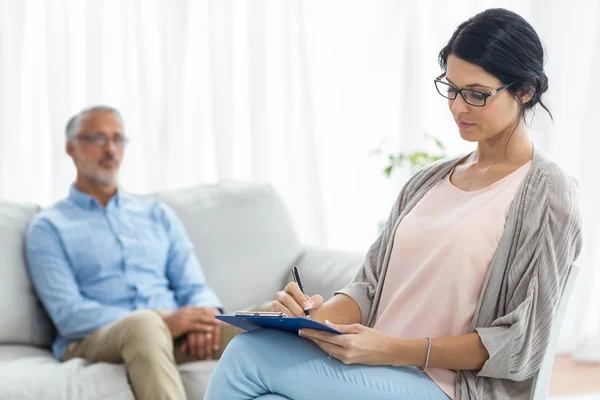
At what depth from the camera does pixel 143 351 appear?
7.61 ft

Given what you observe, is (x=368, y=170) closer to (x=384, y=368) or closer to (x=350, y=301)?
(x=350, y=301)

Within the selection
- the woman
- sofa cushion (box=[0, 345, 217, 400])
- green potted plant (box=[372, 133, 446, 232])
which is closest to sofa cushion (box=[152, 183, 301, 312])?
sofa cushion (box=[0, 345, 217, 400])

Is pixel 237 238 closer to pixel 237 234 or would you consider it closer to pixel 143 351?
pixel 237 234

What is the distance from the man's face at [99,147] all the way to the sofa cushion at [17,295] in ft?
0.96

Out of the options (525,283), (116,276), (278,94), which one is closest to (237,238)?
(116,276)

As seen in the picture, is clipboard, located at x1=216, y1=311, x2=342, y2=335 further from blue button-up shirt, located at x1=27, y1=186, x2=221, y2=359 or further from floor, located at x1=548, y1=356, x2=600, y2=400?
floor, located at x1=548, y1=356, x2=600, y2=400

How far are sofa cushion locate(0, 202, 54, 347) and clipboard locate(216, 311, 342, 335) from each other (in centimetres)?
122

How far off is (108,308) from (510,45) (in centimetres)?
160

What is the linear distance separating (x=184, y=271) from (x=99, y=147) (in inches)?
21.1

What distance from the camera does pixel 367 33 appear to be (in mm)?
3822

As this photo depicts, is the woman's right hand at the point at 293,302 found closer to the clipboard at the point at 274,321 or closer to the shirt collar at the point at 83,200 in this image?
the clipboard at the point at 274,321

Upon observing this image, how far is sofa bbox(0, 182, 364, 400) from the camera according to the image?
8.06 ft

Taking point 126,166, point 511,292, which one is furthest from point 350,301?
point 126,166

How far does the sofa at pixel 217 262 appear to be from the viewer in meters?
2.46
